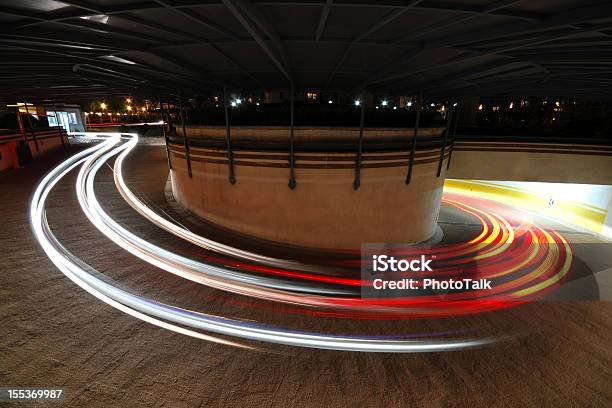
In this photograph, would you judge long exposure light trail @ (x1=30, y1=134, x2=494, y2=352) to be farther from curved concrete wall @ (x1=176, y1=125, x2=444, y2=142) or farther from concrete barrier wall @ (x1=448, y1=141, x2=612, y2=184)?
concrete barrier wall @ (x1=448, y1=141, x2=612, y2=184)

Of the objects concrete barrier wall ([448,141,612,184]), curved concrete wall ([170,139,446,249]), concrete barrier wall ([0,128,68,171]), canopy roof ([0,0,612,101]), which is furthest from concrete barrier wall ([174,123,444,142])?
concrete barrier wall ([0,128,68,171])

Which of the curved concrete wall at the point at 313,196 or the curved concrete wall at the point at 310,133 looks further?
the curved concrete wall at the point at 313,196

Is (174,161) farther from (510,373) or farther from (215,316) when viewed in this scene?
(510,373)

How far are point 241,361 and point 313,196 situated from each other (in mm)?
5310

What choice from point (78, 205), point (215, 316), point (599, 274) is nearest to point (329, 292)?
point (215, 316)

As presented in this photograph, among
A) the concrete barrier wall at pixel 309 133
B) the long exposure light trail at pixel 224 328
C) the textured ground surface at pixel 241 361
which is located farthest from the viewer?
the concrete barrier wall at pixel 309 133

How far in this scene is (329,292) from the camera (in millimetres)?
6609

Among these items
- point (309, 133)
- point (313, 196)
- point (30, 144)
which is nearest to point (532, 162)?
point (313, 196)

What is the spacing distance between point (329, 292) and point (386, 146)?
516cm

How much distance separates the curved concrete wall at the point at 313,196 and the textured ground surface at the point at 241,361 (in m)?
3.39

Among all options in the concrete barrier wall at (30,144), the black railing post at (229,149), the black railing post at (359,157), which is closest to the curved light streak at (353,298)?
the black railing post at (229,149)

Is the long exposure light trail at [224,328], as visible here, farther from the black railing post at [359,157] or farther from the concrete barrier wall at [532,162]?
the concrete barrier wall at [532,162]

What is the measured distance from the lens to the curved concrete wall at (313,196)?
830 centimetres

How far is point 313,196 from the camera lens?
8469mm
